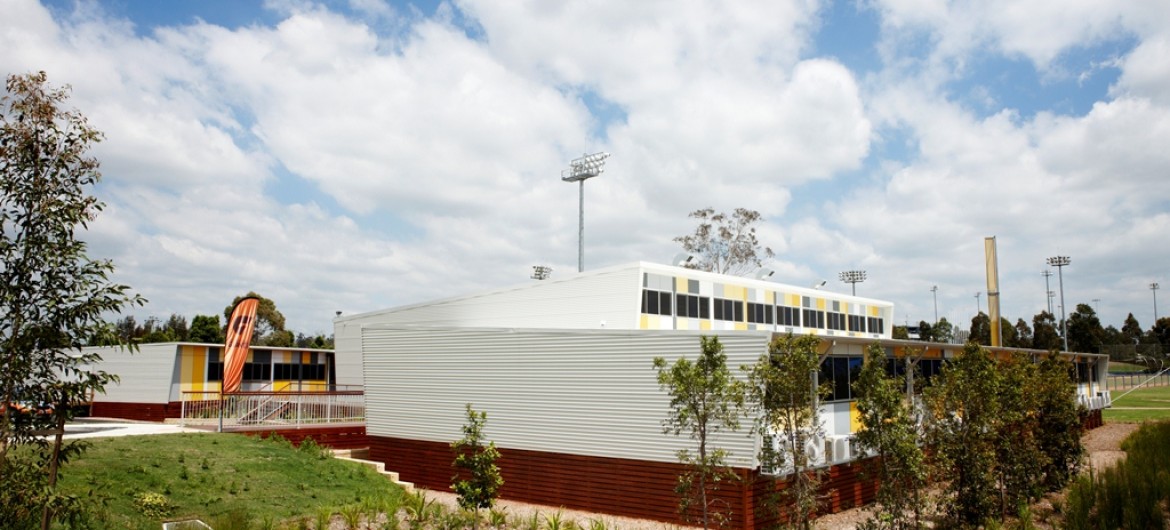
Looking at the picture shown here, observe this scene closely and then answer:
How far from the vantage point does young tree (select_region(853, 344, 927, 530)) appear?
13.2 meters

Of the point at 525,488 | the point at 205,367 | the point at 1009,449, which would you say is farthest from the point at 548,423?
the point at 205,367

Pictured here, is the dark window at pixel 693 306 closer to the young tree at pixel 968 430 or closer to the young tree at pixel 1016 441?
the young tree at pixel 1016 441

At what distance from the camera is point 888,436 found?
13.3m

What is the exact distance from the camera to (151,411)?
29.0 m

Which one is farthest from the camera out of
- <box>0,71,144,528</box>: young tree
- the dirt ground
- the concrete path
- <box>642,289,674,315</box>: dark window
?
<box>642,289,674,315</box>: dark window

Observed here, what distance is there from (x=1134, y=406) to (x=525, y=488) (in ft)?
145

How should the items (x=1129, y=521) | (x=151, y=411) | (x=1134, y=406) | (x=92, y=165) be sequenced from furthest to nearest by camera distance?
(x=1134, y=406), (x=151, y=411), (x=1129, y=521), (x=92, y=165)

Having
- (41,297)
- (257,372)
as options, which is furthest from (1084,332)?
(41,297)

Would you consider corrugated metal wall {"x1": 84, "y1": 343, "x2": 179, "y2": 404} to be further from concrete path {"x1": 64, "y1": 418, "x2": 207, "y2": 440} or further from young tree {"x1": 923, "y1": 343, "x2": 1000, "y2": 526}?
young tree {"x1": 923, "y1": 343, "x2": 1000, "y2": 526}

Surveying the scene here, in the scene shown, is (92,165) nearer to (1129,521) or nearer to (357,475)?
(357,475)

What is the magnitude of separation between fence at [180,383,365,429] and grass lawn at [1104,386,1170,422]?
3512 centimetres

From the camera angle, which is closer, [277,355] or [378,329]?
[378,329]

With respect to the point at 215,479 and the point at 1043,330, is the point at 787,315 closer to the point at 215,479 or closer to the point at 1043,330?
the point at 215,479

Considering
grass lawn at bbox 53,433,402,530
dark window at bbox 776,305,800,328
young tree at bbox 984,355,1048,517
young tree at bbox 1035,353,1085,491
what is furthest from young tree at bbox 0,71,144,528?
dark window at bbox 776,305,800,328
